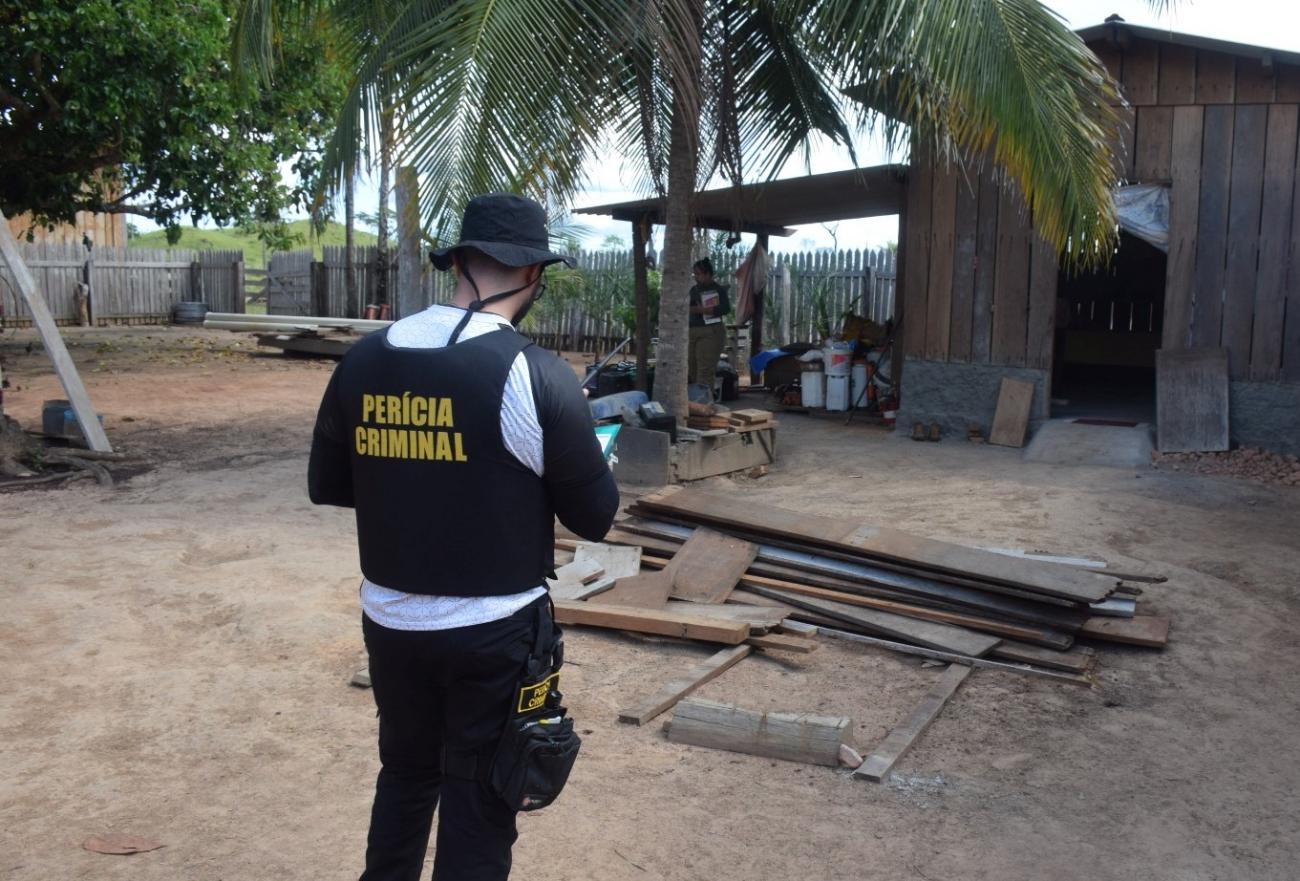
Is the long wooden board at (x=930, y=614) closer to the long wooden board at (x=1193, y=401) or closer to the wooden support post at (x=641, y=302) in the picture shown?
the long wooden board at (x=1193, y=401)

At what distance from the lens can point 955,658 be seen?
5.70m

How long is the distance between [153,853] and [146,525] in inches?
190

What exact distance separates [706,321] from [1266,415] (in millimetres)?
6103

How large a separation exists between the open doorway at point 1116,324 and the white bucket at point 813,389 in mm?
3438

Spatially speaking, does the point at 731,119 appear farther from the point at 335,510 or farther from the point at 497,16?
the point at 335,510

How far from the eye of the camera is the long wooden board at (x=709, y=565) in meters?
6.40

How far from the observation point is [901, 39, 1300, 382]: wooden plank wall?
10.8 metres

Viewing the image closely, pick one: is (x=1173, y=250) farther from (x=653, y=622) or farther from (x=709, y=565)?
(x=653, y=622)

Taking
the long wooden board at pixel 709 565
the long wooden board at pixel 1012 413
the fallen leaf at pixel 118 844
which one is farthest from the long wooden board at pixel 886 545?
the long wooden board at pixel 1012 413

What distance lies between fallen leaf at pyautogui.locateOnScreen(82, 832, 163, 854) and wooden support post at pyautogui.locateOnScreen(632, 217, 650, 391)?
30.6ft

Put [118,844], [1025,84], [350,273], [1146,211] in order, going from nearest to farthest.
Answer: [118,844]
[1025,84]
[1146,211]
[350,273]

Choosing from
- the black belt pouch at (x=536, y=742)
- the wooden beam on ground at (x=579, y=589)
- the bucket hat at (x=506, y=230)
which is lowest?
the wooden beam on ground at (x=579, y=589)

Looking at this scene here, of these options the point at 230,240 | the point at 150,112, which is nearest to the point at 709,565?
the point at 150,112

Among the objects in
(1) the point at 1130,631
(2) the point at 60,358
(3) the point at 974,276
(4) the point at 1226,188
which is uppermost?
(4) the point at 1226,188
